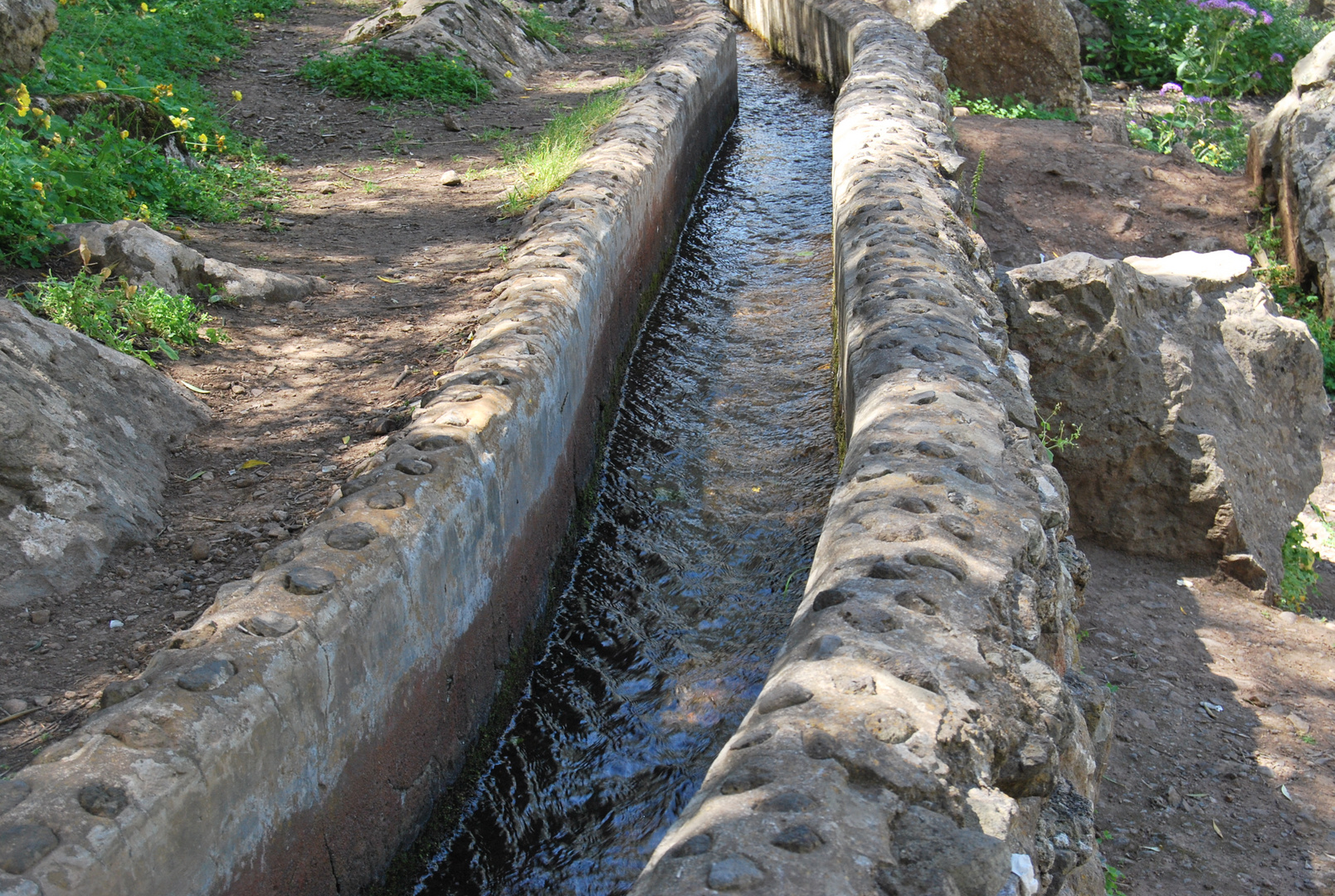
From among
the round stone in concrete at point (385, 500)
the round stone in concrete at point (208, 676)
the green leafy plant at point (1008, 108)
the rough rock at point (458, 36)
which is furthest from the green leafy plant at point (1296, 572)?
the rough rock at point (458, 36)

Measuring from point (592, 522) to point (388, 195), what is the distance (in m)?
2.93

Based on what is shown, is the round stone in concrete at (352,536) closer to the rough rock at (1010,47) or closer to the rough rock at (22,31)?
the rough rock at (22,31)

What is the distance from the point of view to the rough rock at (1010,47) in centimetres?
991

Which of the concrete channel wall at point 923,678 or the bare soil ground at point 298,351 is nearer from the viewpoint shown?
the concrete channel wall at point 923,678

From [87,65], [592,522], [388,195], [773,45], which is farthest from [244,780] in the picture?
[773,45]

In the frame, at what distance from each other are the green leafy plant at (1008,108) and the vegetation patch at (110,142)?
6.60 meters

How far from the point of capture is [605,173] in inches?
227

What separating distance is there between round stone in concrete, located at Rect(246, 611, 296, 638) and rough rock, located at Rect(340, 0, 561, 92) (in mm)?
7120

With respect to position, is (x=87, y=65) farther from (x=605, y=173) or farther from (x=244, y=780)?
(x=244, y=780)

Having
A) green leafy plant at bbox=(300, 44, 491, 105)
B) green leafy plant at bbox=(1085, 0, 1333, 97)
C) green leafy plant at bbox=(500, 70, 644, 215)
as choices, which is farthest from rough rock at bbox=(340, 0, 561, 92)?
green leafy plant at bbox=(1085, 0, 1333, 97)

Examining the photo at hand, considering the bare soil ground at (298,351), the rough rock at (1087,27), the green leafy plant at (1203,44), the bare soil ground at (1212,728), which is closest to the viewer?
the bare soil ground at (298,351)

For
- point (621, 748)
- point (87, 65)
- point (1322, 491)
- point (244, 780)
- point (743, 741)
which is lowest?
point (1322, 491)

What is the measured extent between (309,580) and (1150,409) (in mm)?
4100

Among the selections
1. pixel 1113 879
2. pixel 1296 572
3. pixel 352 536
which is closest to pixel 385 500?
pixel 352 536
